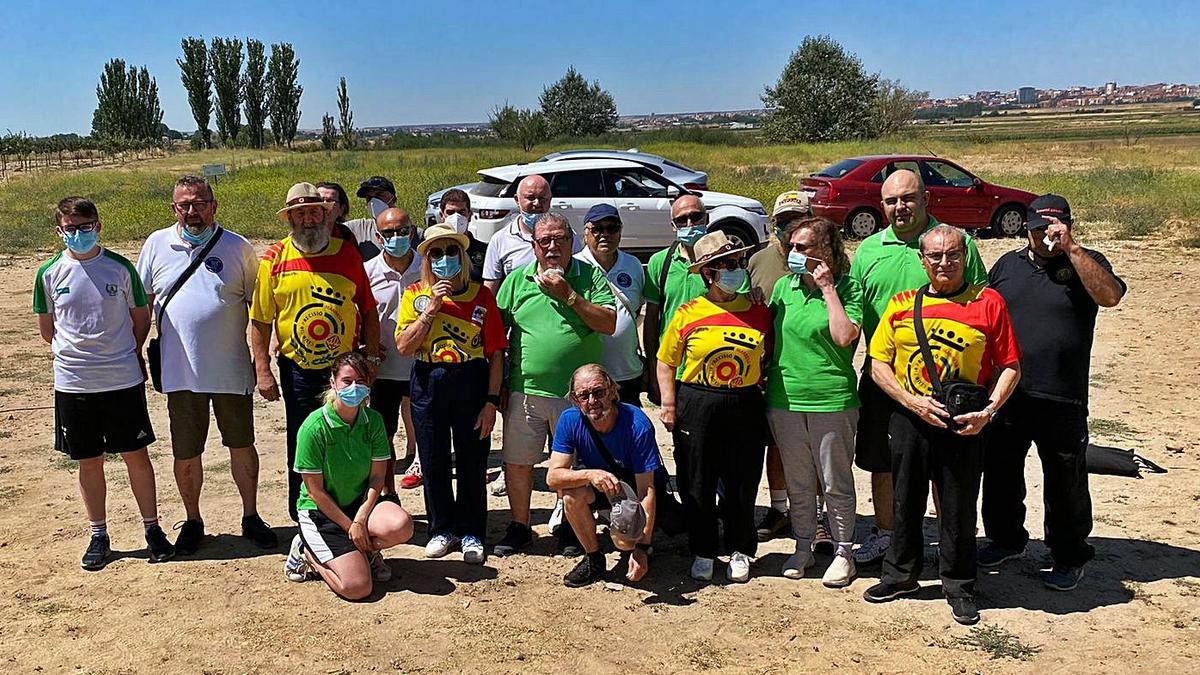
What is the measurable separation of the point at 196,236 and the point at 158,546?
1.57 metres

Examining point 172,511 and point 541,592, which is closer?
point 541,592

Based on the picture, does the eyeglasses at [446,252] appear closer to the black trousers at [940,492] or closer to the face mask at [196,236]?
the face mask at [196,236]

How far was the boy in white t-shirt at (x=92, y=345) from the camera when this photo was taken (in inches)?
181

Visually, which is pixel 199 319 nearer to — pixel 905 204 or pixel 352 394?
pixel 352 394

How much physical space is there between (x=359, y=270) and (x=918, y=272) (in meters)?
2.62

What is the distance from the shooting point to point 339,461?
14.8 feet

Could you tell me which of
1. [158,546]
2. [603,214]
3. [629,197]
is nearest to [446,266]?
[603,214]

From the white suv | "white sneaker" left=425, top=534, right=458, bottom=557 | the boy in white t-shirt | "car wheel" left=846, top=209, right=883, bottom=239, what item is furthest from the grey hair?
"car wheel" left=846, top=209, right=883, bottom=239

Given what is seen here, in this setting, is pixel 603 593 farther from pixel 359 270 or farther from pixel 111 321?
pixel 111 321

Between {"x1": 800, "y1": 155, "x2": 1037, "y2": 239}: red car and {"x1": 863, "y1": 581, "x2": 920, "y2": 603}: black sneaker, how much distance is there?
12.1 meters

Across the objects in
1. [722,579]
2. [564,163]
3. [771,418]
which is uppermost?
[564,163]

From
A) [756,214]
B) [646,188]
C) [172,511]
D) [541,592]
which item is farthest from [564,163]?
[541,592]

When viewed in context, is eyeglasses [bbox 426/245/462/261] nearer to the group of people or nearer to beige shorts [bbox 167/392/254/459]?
the group of people

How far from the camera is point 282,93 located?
6962cm
